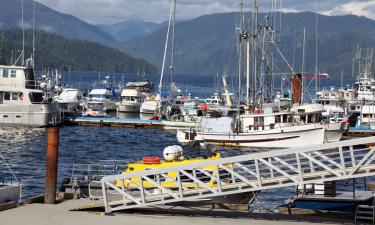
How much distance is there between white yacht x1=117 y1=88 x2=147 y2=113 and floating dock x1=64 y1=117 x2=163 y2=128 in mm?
25204

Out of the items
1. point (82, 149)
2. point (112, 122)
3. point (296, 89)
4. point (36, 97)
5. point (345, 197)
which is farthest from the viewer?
point (112, 122)

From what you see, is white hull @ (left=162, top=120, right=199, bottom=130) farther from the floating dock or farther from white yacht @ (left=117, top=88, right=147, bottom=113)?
white yacht @ (left=117, top=88, right=147, bottom=113)

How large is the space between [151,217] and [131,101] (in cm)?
9762

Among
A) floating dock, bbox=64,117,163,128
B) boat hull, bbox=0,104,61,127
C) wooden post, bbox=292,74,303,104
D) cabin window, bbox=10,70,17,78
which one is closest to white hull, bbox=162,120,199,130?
floating dock, bbox=64,117,163,128

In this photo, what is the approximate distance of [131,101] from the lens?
125500 mm

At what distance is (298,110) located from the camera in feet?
227

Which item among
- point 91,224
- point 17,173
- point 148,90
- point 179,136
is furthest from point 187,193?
point 148,90

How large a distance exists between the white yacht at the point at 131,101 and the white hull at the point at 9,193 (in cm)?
9231

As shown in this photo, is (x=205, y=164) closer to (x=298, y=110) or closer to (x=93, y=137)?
(x=298, y=110)

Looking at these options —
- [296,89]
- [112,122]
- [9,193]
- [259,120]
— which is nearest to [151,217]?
[9,193]

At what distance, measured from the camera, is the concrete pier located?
27.4 meters

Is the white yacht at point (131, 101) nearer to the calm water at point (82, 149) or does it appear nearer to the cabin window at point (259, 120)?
the calm water at point (82, 149)

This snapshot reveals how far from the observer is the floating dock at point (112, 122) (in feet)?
311

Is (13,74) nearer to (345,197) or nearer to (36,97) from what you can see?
(36,97)
